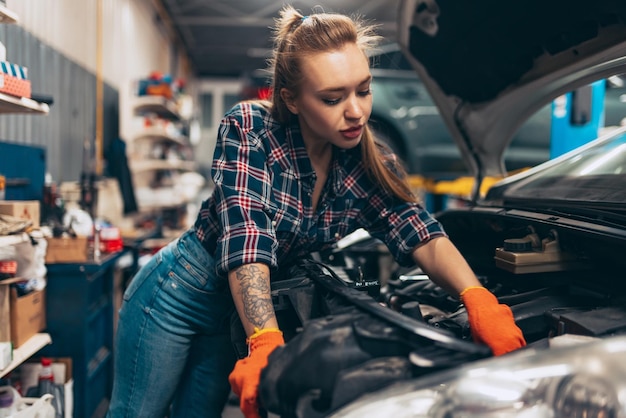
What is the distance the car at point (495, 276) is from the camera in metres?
0.73

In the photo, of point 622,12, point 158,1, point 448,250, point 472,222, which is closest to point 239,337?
point 448,250

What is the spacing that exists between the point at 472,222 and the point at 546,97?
529mm

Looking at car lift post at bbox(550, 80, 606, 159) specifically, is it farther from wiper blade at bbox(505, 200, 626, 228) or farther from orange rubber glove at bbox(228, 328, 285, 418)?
orange rubber glove at bbox(228, 328, 285, 418)

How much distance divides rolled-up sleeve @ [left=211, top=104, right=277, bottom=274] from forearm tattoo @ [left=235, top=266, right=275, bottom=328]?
24 millimetres

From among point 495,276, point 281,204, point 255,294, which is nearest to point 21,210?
point 281,204

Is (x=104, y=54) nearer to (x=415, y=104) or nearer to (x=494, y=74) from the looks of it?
(x=415, y=104)

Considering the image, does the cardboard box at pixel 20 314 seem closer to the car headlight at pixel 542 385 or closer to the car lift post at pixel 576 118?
the car headlight at pixel 542 385

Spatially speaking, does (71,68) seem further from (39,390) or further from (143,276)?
(143,276)

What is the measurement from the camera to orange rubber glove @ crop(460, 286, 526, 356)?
1140 millimetres

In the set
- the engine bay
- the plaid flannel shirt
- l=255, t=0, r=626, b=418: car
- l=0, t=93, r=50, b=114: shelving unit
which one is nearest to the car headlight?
l=255, t=0, r=626, b=418: car

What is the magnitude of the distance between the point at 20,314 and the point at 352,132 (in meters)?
1.53

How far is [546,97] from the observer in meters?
1.89

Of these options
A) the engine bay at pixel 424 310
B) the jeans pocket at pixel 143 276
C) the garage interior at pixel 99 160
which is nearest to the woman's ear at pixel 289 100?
the garage interior at pixel 99 160

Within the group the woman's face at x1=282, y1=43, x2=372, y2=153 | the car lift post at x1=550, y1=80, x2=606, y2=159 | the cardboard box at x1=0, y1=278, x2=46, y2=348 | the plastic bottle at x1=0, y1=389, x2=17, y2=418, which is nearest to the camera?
the woman's face at x1=282, y1=43, x2=372, y2=153
